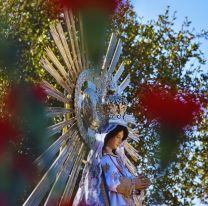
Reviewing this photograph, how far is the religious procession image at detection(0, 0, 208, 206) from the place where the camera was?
5.35 metres

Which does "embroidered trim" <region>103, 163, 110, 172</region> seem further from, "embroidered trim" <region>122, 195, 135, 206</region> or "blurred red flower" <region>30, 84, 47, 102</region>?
"blurred red flower" <region>30, 84, 47, 102</region>

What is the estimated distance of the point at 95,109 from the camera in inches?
230

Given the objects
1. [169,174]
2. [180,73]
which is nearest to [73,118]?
[169,174]

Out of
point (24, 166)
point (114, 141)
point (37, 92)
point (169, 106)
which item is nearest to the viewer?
point (114, 141)

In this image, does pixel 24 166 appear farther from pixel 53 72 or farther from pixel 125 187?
pixel 125 187

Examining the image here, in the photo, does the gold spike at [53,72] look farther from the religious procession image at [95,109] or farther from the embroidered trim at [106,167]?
the embroidered trim at [106,167]

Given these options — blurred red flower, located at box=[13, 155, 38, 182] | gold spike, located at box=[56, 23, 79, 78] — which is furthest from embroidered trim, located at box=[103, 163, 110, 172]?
blurred red flower, located at box=[13, 155, 38, 182]

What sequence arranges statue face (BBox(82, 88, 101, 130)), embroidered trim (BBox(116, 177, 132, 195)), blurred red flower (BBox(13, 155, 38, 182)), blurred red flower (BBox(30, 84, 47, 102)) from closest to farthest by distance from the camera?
1. embroidered trim (BBox(116, 177, 132, 195))
2. statue face (BBox(82, 88, 101, 130))
3. blurred red flower (BBox(13, 155, 38, 182))
4. blurred red flower (BBox(30, 84, 47, 102))

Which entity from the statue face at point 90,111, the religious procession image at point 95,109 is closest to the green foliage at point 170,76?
the religious procession image at point 95,109

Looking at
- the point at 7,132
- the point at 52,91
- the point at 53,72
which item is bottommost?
the point at 7,132

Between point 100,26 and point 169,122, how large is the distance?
5.58 ft

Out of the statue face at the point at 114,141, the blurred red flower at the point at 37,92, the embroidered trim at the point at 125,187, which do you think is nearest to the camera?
the embroidered trim at the point at 125,187

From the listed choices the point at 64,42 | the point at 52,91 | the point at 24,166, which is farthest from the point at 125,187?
the point at 24,166

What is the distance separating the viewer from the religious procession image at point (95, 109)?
5.35 meters
